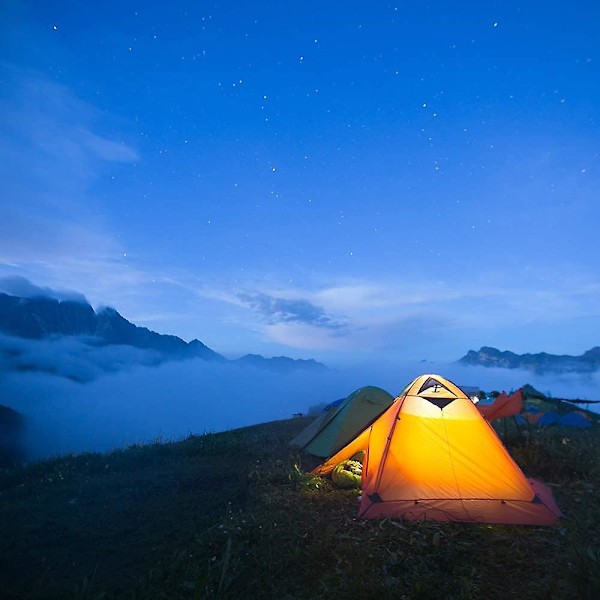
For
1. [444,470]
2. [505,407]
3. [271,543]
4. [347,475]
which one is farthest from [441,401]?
[271,543]

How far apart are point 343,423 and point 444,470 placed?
5066mm

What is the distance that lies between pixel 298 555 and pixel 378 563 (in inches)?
49.4

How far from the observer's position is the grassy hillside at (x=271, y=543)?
A: 16.5 ft

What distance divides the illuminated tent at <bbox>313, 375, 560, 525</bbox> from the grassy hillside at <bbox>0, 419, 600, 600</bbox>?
0.33m

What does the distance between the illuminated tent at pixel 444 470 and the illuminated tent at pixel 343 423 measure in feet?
11.4

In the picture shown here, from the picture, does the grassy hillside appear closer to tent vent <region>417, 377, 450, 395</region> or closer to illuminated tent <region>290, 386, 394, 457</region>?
illuminated tent <region>290, 386, 394, 457</region>

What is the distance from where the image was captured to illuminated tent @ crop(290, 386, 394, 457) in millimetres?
12055

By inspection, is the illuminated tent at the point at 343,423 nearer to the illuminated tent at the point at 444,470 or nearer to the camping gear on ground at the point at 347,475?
the camping gear on ground at the point at 347,475

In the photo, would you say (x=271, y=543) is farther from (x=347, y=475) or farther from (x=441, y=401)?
(x=441, y=401)

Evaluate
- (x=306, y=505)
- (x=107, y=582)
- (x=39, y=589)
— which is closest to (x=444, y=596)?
(x=306, y=505)

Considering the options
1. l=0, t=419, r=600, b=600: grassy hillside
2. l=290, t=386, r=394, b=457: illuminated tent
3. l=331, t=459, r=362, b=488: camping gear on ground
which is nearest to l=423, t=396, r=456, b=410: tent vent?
l=0, t=419, r=600, b=600: grassy hillside

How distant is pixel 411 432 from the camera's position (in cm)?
793

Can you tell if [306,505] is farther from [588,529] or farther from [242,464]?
[588,529]

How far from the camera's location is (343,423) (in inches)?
483
